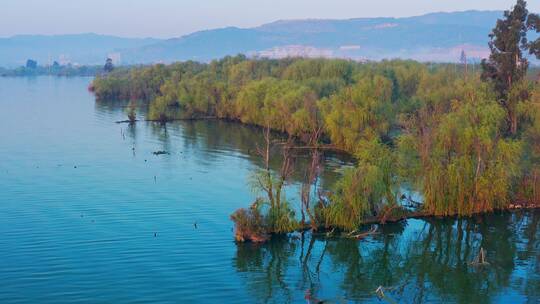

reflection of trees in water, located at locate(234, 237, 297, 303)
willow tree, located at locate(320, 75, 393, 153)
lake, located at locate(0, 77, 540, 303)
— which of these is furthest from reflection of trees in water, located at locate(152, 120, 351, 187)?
reflection of trees in water, located at locate(234, 237, 297, 303)

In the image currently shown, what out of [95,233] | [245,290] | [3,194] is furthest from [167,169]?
[245,290]

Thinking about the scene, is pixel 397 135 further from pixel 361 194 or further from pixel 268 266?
pixel 268 266

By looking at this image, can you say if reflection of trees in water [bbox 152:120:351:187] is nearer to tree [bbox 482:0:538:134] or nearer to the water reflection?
the water reflection

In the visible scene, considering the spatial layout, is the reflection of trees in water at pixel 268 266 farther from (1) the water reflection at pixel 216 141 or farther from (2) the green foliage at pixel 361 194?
(1) the water reflection at pixel 216 141

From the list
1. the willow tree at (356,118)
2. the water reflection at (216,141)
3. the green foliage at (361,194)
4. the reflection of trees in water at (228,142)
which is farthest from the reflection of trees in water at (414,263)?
the willow tree at (356,118)

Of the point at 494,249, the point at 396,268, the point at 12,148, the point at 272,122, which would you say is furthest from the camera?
the point at 272,122

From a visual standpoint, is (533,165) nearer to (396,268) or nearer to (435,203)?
(435,203)

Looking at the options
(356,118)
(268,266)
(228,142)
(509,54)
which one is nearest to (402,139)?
(268,266)

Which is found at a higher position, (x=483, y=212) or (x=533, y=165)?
Result: (x=533, y=165)
